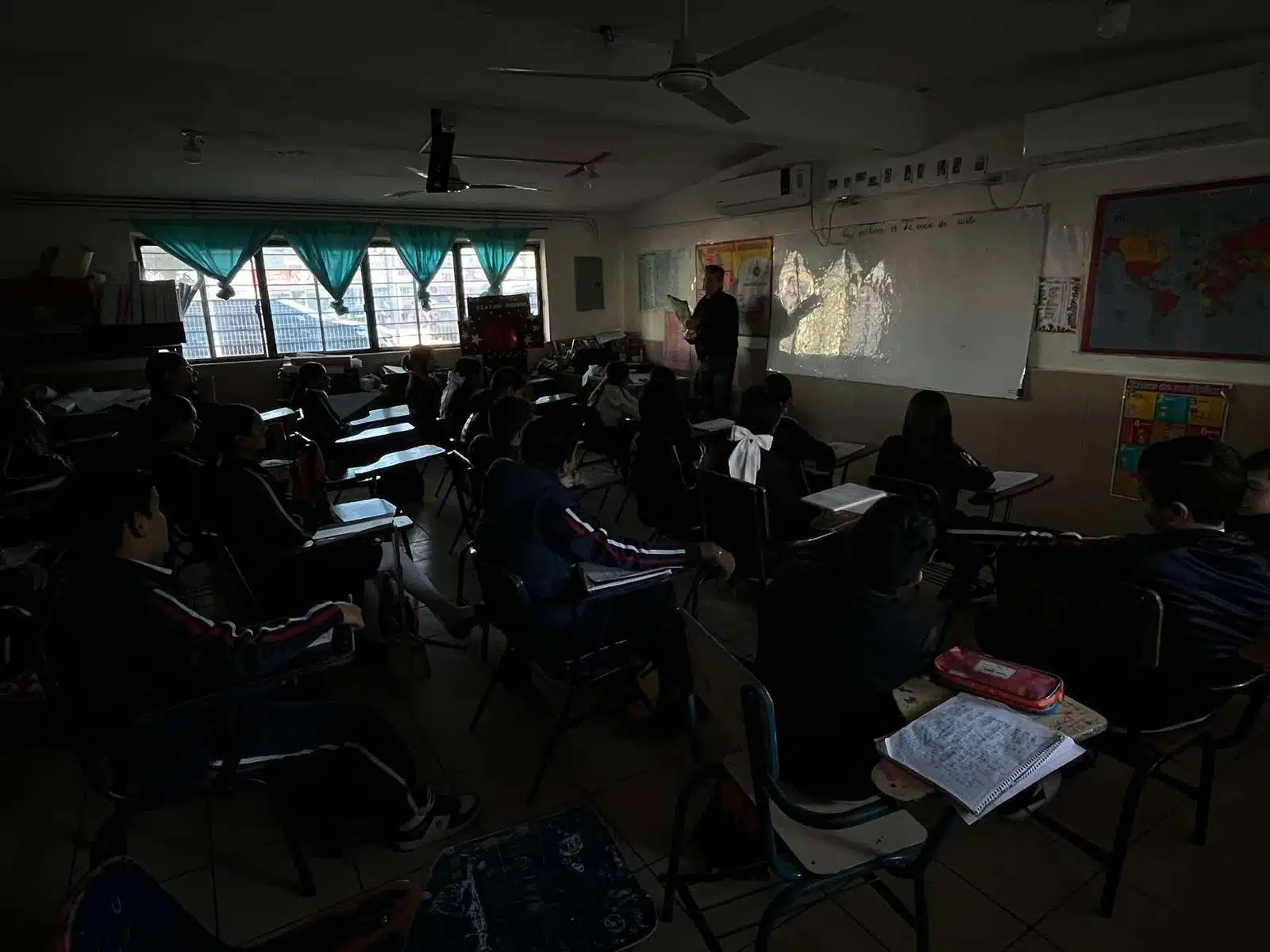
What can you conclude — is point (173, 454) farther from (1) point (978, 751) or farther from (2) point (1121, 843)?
(2) point (1121, 843)

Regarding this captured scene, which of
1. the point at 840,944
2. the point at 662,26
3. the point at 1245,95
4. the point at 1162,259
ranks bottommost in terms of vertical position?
the point at 840,944

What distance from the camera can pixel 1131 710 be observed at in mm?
1664

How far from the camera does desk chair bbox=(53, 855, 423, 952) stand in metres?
0.85

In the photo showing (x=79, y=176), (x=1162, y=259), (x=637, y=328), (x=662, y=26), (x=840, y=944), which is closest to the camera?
(x=840, y=944)

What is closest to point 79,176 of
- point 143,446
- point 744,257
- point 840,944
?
point 143,446

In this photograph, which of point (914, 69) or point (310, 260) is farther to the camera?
point (310, 260)

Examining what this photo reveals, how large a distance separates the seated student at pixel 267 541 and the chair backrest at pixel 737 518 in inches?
43.7

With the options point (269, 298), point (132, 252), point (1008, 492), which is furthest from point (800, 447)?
point (132, 252)

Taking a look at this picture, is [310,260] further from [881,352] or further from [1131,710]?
[1131,710]

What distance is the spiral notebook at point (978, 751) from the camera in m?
1.08

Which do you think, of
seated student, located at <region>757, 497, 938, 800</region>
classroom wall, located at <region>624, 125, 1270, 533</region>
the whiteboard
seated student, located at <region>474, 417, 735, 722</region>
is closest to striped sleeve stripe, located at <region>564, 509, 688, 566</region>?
seated student, located at <region>474, 417, 735, 722</region>

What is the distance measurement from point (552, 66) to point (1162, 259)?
3.11 m

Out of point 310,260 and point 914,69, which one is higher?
point 914,69

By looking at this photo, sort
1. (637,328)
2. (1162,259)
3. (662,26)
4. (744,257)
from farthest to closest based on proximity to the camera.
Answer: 1. (637,328)
2. (744,257)
3. (1162,259)
4. (662,26)
